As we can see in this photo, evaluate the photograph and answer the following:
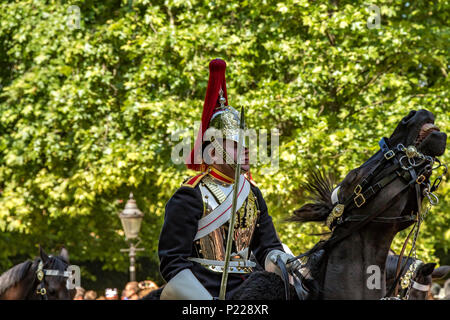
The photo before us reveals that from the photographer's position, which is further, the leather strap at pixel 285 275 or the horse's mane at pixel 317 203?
the horse's mane at pixel 317 203

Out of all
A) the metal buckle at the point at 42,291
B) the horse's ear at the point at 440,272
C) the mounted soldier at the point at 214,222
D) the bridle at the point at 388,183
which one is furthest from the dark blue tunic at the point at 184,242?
the horse's ear at the point at 440,272

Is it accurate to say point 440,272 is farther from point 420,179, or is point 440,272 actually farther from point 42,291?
point 420,179

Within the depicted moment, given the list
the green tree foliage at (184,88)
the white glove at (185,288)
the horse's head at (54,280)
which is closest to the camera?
the white glove at (185,288)

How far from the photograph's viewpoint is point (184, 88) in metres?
12.3

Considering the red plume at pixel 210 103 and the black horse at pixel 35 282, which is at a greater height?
the red plume at pixel 210 103

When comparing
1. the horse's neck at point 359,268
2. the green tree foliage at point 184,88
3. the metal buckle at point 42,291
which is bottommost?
the metal buckle at point 42,291

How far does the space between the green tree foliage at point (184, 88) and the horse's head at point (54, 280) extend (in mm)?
3614

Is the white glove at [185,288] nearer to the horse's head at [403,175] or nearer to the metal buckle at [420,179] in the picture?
the horse's head at [403,175]

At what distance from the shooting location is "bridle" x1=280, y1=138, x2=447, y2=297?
317cm

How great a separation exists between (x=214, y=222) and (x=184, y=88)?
357 inches

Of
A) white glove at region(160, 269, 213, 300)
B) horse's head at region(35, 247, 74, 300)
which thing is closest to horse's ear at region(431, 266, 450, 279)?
horse's head at region(35, 247, 74, 300)

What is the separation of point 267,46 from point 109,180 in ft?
12.6

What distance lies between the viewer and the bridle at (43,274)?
6867mm

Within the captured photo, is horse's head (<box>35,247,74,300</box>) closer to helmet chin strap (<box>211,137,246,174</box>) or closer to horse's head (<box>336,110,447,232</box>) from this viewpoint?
helmet chin strap (<box>211,137,246,174</box>)
